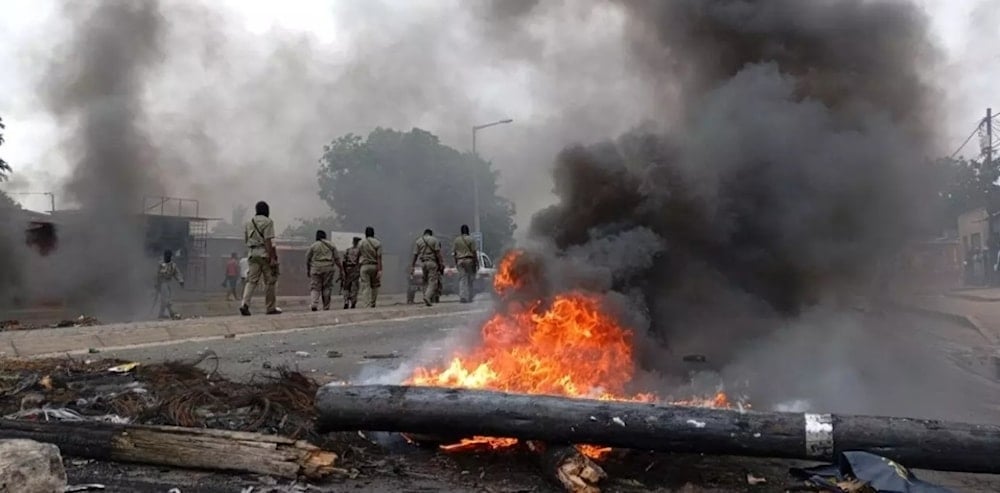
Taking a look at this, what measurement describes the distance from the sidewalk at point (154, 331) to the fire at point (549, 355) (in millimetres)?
2982

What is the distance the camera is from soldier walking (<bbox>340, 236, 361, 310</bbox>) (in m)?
15.6

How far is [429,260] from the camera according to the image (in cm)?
1518

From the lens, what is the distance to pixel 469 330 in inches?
257

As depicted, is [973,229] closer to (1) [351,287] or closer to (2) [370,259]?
(1) [351,287]

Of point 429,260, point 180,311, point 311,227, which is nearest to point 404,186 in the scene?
point 311,227

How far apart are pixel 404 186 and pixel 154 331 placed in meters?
33.2

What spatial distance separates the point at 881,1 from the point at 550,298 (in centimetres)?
534

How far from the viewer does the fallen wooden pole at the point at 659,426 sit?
12.9 ft

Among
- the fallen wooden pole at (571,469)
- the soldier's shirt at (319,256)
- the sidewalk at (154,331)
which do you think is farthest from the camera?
the soldier's shirt at (319,256)

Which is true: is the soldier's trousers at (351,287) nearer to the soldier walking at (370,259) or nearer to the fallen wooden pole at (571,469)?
A: the soldier walking at (370,259)

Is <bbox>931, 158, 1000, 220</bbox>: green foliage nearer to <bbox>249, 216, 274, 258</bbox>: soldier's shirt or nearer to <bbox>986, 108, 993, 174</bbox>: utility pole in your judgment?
<bbox>986, 108, 993, 174</bbox>: utility pole

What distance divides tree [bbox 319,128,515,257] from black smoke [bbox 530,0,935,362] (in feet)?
103

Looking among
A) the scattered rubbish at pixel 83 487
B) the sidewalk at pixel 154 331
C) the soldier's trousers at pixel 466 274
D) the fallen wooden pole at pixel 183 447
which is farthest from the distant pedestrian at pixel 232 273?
the scattered rubbish at pixel 83 487

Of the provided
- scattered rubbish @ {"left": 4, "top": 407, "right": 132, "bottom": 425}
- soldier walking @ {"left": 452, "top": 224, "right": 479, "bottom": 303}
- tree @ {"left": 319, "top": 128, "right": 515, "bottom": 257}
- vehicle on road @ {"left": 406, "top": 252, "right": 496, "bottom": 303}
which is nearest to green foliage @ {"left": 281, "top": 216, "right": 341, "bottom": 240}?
tree @ {"left": 319, "top": 128, "right": 515, "bottom": 257}
